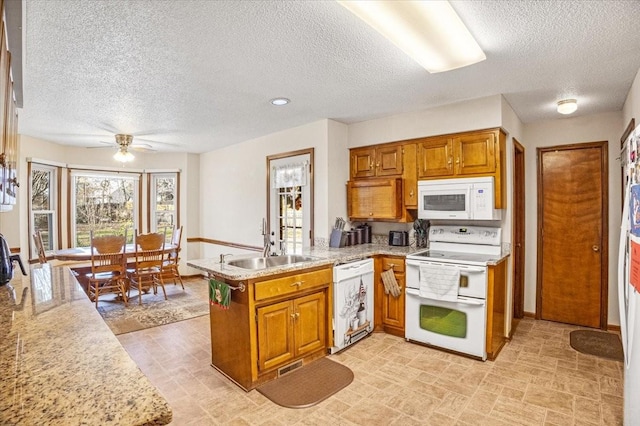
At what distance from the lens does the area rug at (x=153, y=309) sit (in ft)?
13.3

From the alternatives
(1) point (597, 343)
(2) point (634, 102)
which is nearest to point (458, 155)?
(2) point (634, 102)

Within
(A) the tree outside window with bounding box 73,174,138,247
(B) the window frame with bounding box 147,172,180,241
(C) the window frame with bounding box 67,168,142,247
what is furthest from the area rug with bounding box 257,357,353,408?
(C) the window frame with bounding box 67,168,142,247

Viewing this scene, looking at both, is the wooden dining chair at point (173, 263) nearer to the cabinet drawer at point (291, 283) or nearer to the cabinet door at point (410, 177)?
the cabinet drawer at point (291, 283)

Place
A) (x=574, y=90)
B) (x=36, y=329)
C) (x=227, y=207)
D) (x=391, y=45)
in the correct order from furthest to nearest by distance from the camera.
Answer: (x=227, y=207) < (x=574, y=90) < (x=391, y=45) < (x=36, y=329)

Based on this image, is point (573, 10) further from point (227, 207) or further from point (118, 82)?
point (227, 207)

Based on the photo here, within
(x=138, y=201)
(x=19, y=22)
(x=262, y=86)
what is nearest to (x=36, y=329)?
(x=19, y=22)

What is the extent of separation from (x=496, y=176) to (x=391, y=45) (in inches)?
69.2

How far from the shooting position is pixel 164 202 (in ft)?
21.4

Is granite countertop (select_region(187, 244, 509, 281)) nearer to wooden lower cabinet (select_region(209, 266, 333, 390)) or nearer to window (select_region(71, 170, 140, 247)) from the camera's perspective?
wooden lower cabinet (select_region(209, 266, 333, 390))

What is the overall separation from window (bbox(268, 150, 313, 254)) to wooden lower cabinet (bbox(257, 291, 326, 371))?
3.87ft

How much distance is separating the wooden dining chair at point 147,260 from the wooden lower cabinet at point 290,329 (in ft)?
10.2

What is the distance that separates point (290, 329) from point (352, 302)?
0.77 metres

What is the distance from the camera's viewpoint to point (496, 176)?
3.23 meters

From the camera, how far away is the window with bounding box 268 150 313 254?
14.1ft
